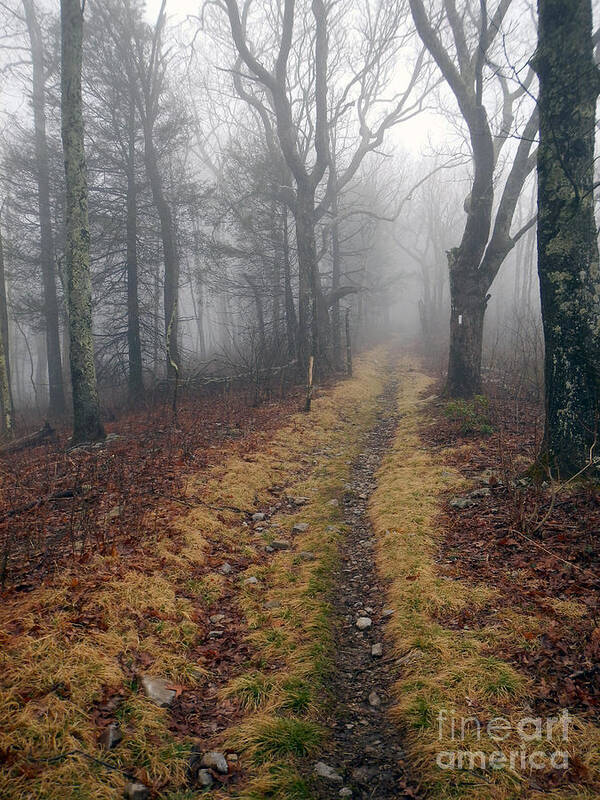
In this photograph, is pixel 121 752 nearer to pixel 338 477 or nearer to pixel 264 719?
pixel 264 719

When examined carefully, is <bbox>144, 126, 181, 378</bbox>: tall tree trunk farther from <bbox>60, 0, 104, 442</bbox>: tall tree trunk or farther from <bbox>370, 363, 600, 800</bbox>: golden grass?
<bbox>370, 363, 600, 800</bbox>: golden grass

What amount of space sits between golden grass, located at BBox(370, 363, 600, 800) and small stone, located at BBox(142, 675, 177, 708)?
162 centimetres

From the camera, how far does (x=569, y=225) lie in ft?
18.8

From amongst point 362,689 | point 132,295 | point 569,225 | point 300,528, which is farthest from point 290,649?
point 132,295

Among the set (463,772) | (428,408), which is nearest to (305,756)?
(463,772)

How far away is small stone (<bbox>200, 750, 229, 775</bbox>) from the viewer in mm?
2910

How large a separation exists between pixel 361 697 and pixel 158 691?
1492 millimetres

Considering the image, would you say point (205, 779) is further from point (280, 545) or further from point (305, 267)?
point (305, 267)

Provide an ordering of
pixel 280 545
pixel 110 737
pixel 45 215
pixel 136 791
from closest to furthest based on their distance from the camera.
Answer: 1. pixel 136 791
2. pixel 110 737
3. pixel 280 545
4. pixel 45 215

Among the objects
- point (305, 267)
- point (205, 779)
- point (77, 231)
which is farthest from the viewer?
point (305, 267)

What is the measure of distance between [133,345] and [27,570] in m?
10.9

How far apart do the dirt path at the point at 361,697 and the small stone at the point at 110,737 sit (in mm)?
1270

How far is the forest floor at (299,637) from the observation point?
9.28 feet

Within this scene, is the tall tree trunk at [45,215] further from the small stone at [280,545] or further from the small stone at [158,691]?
the small stone at [158,691]
